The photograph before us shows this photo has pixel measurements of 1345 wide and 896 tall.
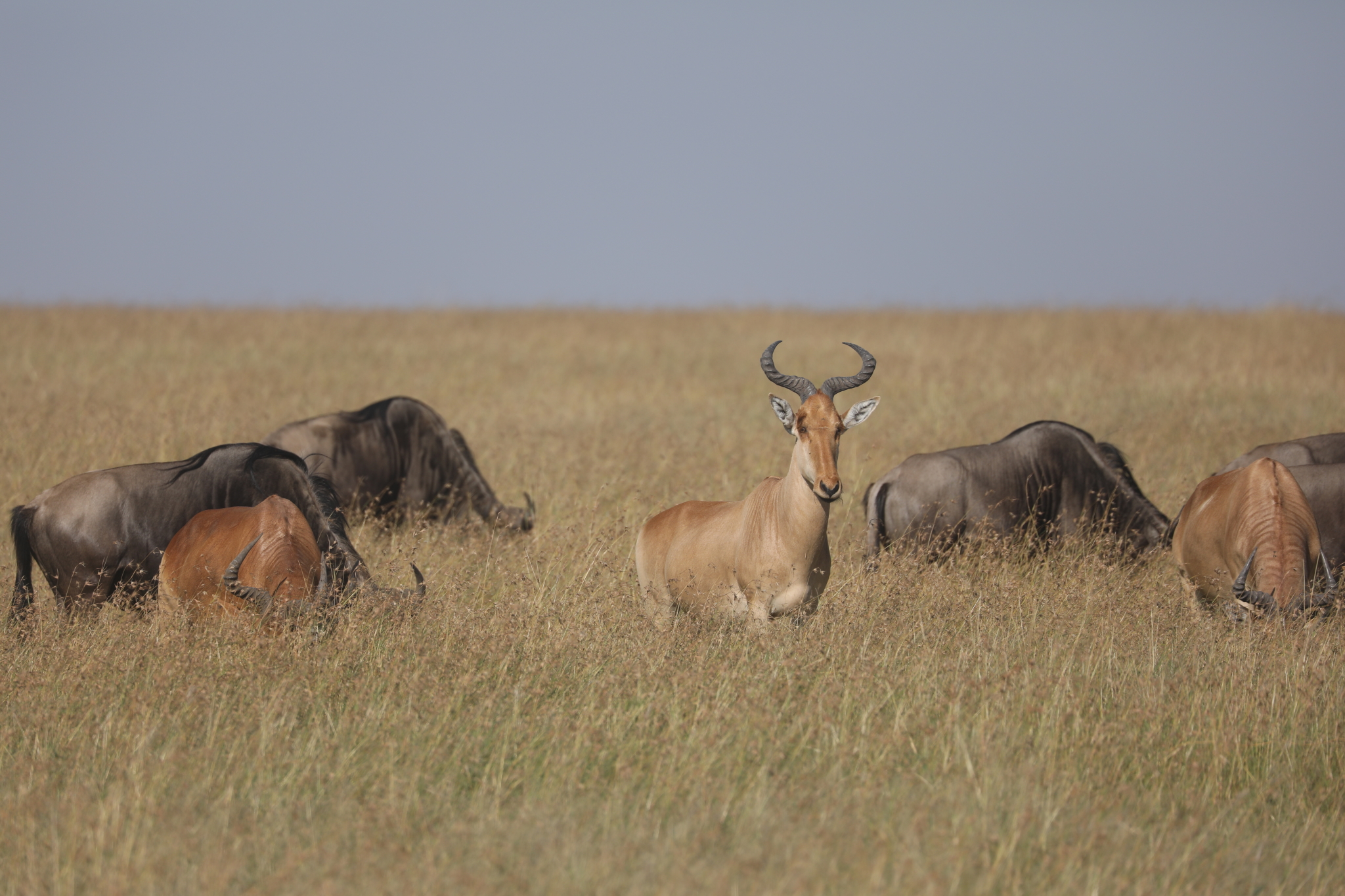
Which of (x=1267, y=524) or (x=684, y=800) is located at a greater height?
(x=1267, y=524)

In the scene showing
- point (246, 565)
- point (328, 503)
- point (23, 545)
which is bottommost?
point (23, 545)

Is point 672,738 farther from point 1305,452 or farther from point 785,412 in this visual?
point 1305,452

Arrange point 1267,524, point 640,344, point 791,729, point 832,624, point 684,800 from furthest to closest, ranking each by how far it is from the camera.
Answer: point 640,344
point 1267,524
point 832,624
point 791,729
point 684,800

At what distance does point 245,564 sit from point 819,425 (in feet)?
9.92

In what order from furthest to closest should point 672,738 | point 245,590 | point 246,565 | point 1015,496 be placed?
point 1015,496, point 246,565, point 245,590, point 672,738

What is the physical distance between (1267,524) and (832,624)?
110 inches

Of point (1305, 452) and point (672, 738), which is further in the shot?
point (1305, 452)

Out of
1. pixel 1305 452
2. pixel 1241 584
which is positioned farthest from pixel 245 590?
pixel 1305 452

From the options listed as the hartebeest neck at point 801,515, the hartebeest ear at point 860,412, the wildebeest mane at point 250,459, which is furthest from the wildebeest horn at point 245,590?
the hartebeest ear at point 860,412

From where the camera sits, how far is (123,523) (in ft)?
22.6

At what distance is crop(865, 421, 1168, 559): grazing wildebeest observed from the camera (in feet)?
27.9

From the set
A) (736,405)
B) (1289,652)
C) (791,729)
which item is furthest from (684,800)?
(736,405)

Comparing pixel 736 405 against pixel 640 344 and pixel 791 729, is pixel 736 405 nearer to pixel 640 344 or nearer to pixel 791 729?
pixel 640 344

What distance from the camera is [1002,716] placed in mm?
4949
